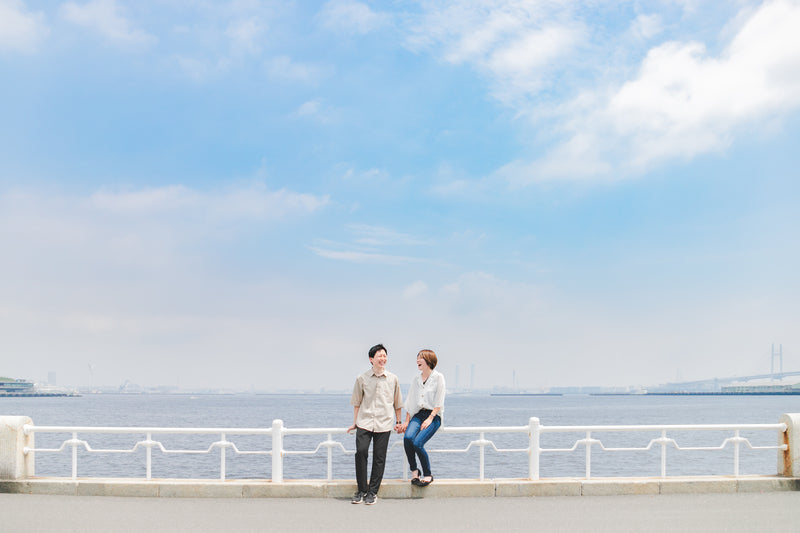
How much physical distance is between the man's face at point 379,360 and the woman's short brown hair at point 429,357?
0.54m

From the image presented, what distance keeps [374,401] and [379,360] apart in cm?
57

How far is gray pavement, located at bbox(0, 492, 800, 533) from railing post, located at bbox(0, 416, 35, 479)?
413 millimetres

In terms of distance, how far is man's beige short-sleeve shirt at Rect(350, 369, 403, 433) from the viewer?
942cm

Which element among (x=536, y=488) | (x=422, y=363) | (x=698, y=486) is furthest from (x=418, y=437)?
(x=698, y=486)

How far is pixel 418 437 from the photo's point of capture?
31.3 ft

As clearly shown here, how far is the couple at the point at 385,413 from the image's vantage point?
935cm

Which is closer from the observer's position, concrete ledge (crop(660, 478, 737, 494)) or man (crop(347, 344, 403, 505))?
man (crop(347, 344, 403, 505))

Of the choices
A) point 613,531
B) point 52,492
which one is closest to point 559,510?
point 613,531

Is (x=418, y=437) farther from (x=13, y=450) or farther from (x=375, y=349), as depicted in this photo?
(x=13, y=450)

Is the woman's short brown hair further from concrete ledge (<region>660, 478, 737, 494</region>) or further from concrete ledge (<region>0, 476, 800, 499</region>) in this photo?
concrete ledge (<region>660, 478, 737, 494</region>)

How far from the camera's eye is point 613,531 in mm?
7805

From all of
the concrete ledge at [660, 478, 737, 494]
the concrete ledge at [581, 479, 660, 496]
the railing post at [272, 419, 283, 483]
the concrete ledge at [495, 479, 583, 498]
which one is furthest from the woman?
the concrete ledge at [660, 478, 737, 494]

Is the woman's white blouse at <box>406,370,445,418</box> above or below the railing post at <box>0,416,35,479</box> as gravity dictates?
above

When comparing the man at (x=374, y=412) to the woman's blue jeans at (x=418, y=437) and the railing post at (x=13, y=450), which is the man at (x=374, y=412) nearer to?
the woman's blue jeans at (x=418, y=437)
